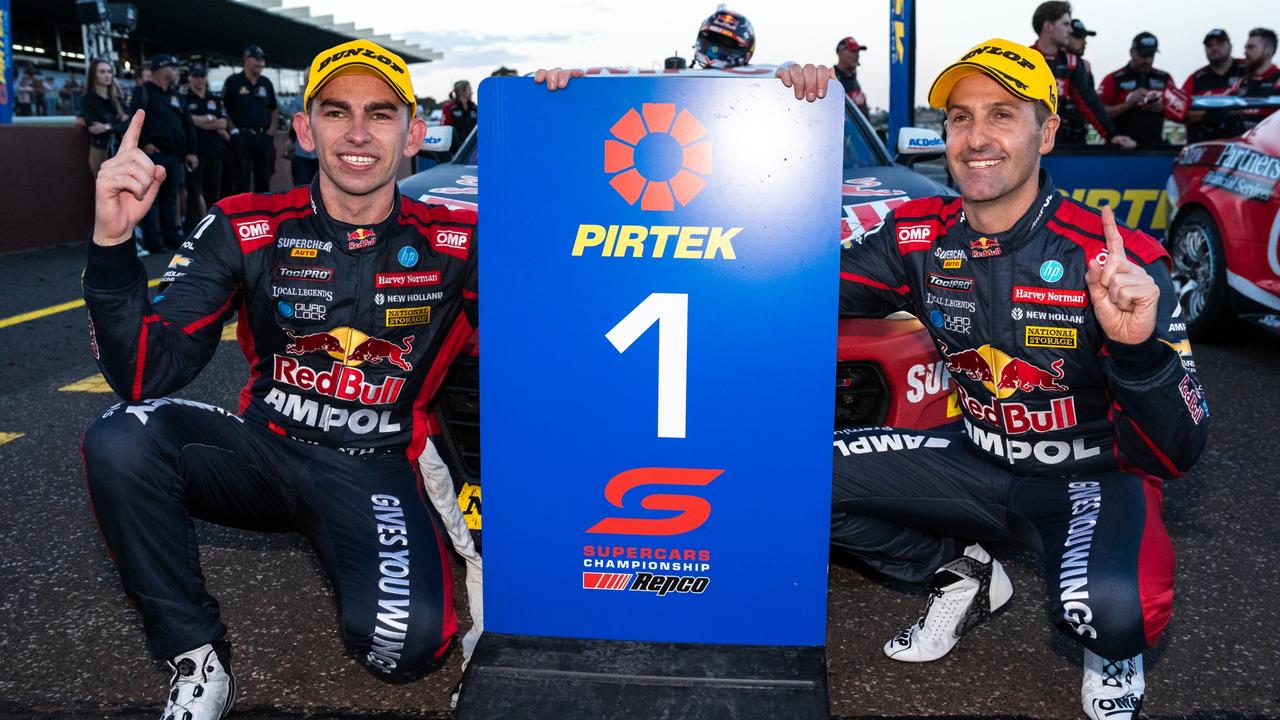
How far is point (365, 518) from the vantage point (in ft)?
7.73

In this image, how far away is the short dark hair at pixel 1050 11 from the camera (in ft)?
23.5

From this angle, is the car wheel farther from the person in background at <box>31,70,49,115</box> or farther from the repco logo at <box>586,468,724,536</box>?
the person in background at <box>31,70,49,115</box>

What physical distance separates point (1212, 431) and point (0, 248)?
9.50m

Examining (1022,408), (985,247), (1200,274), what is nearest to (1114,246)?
(985,247)

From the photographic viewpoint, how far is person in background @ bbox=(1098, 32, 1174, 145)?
8422 millimetres

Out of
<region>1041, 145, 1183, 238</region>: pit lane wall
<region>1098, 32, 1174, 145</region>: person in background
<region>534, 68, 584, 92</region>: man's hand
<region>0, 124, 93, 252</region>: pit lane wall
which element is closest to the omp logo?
<region>534, 68, 584, 92</region>: man's hand

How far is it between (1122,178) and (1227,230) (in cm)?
225

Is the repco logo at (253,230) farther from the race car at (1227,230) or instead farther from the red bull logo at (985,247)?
the race car at (1227,230)

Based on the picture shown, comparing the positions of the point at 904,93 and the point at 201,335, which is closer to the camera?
the point at 201,335

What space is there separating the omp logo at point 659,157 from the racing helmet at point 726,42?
2774 mm

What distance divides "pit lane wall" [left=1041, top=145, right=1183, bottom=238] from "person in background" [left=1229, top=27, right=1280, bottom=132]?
79.1 inches

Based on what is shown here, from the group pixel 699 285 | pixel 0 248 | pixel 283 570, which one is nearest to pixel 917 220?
pixel 699 285

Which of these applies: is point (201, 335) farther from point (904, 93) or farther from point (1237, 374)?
point (904, 93)

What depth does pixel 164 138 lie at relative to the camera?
31.9ft
